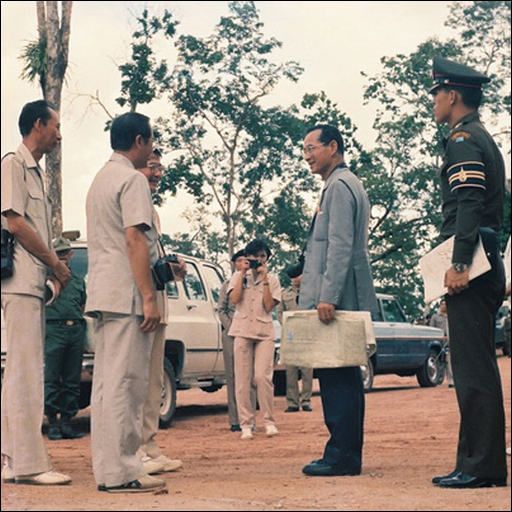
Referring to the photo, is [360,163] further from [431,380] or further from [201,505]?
[201,505]

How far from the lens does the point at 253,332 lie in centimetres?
1152

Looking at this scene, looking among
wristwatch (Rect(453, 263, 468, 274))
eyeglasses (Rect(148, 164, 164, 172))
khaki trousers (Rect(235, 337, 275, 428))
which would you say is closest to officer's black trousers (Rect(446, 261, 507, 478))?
wristwatch (Rect(453, 263, 468, 274))

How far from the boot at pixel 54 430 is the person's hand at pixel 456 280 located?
20.0 feet

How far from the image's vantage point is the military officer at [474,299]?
20.9 ft

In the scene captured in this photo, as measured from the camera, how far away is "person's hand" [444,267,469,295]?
6410 mm

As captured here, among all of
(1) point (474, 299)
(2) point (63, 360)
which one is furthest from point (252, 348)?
(1) point (474, 299)

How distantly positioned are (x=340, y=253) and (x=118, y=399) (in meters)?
1.89

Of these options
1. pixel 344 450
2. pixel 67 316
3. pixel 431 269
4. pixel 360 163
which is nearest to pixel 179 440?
pixel 67 316

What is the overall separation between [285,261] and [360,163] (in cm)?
471

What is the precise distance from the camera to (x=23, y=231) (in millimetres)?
6141

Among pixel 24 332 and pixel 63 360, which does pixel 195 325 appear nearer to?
pixel 63 360

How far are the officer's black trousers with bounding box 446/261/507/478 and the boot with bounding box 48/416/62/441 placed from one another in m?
5.86

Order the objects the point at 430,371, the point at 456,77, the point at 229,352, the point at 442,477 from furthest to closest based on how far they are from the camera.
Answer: the point at 430,371, the point at 229,352, the point at 456,77, the point at 442,477

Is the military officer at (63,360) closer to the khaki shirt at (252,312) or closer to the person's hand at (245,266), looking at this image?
the khaki shirt at (252,312)
